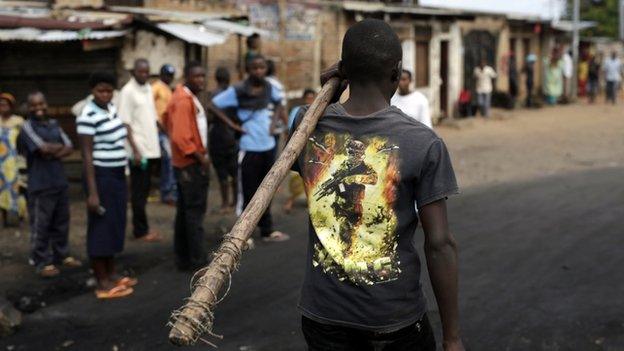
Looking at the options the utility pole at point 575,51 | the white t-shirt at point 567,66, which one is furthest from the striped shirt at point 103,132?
the white t-shirt at point 567,66

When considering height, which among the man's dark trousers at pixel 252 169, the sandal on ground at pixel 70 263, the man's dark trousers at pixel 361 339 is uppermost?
the man's dark trousers at pixel 361 339

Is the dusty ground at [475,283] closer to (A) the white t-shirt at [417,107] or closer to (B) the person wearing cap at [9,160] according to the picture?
(B) the person wearing cap at [9,160]

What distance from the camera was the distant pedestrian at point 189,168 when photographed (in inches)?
246

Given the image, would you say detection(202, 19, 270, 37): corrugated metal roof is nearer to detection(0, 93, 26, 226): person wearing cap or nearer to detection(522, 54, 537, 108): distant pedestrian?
detection(0, 93, 26, 226): person wearing cap

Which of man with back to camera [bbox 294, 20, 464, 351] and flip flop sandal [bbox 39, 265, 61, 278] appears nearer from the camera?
man with back to camera [bbox 294, 20, 464, 351]

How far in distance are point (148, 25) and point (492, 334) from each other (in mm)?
6608

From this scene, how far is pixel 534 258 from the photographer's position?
6.38m

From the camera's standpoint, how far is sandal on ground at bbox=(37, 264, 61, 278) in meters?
6.45

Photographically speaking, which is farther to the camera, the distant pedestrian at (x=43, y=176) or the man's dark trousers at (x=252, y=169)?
the man's dark trousers at (x=252, y=169)

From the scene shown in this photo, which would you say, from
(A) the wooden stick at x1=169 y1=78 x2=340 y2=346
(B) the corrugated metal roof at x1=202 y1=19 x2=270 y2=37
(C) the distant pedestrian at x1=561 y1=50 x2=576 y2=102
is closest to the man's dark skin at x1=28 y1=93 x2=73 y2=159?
(A) the wooden stick at x1=169 y1=78 x2=340 y2=346

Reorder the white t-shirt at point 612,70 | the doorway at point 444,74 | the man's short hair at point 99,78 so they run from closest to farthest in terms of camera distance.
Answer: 1. the man's short hair at point 99,78
2. the doorway at point 444,74
3. the white t-shirt at point 612,70

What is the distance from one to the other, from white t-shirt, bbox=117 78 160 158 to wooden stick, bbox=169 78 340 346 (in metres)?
5.63

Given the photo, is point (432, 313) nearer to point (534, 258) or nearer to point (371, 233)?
point (534, 258)

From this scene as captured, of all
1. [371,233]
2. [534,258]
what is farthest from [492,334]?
[371,233]
